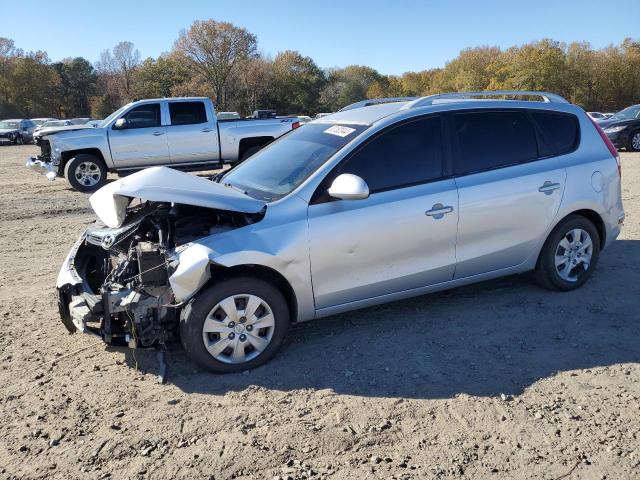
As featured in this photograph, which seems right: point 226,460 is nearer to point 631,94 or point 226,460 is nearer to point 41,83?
point 41,83

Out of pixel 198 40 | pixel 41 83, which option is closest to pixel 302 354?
pixel 198 40

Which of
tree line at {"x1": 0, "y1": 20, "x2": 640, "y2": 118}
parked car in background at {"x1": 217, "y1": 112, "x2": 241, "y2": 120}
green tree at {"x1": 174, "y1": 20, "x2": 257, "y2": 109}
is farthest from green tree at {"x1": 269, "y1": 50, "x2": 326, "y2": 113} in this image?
parked car in background at {"x1": 217, "y1": 112, "x2": 241, "y2": 120}

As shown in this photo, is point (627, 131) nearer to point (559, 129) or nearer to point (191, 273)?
point (559, 129)

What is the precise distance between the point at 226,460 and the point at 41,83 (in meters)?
62.4

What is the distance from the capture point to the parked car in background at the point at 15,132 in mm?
33281

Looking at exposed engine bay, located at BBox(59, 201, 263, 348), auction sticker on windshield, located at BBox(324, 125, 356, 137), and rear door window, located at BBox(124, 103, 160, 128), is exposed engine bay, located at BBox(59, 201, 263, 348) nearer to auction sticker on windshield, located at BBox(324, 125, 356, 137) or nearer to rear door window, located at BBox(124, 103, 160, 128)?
auction sticker on windshield, located at BBox(324, 125, 356, 137)

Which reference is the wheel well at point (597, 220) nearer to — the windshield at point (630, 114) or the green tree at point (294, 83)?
the windshield at point (630, 114)

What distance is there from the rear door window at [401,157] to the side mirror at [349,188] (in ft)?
0.76

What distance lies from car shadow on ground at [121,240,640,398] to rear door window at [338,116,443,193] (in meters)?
1.19

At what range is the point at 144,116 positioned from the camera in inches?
490

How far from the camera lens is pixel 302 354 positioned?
13.0 ft

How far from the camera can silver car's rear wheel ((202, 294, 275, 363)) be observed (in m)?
3.58

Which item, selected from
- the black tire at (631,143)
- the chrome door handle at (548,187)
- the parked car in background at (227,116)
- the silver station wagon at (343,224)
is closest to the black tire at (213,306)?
the silver station wagon at (343,224)

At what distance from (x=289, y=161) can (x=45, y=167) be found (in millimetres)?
9789
